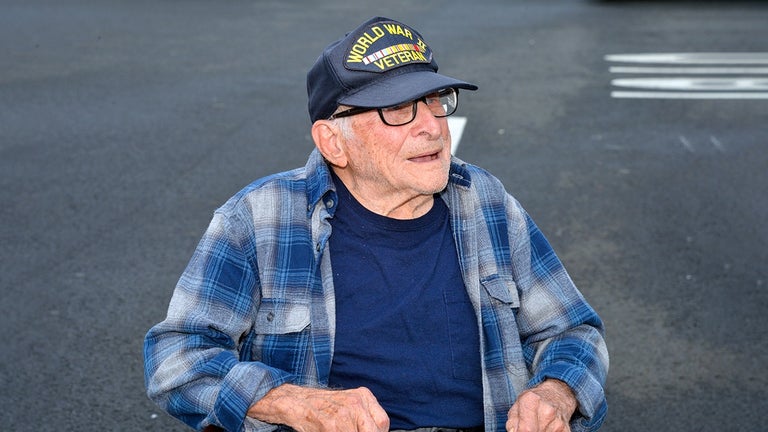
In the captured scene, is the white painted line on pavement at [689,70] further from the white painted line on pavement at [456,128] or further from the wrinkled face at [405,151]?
the wrinkled face at [405,151]

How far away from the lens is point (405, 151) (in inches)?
116


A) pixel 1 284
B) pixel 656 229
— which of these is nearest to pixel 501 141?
pixel 656 229

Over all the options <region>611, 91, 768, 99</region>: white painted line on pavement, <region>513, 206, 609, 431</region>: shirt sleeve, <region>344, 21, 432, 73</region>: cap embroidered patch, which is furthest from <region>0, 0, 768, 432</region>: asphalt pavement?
<region>344, 21, 432, 73</region>: cap embroidered patch

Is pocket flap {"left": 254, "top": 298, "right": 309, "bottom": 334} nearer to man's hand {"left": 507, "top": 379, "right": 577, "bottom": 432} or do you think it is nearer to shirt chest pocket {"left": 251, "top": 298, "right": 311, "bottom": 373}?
shirt chest pocket {"left": 251, "top": 298, "right": 311, "bottom": 373}

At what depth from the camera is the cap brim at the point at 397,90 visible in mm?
2799

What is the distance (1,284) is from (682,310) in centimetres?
339

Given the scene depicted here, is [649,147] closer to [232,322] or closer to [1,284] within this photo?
[1,284]

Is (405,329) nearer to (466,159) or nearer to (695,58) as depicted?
(466,159)

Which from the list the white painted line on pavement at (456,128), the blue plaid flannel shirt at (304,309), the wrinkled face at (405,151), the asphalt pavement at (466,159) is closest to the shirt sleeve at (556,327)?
the blue plaid flannel shirt at (304,309)

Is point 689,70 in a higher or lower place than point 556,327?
lower

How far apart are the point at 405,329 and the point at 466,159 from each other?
5.19m

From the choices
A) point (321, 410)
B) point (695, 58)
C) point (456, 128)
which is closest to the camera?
point (321, 410)

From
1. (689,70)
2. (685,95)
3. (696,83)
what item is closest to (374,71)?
(685,95)

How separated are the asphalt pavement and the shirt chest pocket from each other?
65.5 inches
